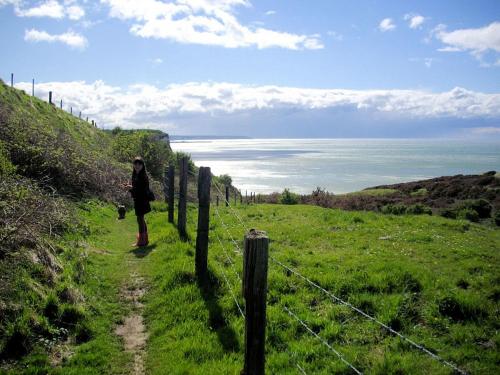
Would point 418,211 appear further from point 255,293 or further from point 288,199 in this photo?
point 255,293

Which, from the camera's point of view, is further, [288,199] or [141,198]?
[288,199]

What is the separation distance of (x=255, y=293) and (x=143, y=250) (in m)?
8.65

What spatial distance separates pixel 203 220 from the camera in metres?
9.41

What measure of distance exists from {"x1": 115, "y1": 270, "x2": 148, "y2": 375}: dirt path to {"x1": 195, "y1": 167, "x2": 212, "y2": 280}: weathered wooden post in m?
1.38

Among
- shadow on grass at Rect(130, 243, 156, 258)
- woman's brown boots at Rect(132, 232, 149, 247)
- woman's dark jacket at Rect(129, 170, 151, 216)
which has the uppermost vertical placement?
woman's dark jacket at Rect(129, 170, 151, 216)

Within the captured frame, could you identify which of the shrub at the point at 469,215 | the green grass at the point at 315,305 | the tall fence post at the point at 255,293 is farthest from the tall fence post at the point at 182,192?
the shrub at the point at 469,215

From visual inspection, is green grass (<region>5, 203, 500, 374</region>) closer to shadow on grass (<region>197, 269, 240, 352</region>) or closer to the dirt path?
shadow on grass (<region>197, 269, 240, 352</region>)

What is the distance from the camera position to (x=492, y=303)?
8.19 meters

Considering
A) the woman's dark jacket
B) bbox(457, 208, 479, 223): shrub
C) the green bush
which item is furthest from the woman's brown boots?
the green bush

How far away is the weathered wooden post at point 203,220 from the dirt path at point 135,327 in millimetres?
1383

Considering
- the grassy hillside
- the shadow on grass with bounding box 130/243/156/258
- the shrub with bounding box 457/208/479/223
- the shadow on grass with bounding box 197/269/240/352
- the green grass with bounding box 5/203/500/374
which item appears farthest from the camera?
the shrub with bounding box 457/208/479/223

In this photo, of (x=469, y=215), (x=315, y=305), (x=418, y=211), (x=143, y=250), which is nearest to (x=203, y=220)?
(x=315, y=305)

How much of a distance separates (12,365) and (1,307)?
1063 millimetres

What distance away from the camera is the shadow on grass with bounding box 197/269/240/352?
22.2ft
